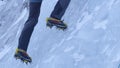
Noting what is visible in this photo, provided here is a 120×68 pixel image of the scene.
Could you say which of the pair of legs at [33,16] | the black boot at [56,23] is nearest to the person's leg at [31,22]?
the pair of legs at [33,16]

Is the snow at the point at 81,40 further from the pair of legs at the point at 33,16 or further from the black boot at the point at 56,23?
the pair of legs at the point at 33,16

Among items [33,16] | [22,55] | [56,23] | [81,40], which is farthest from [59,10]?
[22,55]

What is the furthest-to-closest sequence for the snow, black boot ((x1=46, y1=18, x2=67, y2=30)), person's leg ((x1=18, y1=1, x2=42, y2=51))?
1. black boot ((x1=46, y1=18, x2=67, y2=30))
2. person's leg ((x1=18, y1=1, x2=42, y2=51))
3. the snow

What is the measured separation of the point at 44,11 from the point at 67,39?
4.65 feet

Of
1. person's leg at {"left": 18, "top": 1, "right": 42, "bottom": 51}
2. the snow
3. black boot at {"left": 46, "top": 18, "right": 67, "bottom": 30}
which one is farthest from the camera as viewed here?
black boot at {"left": 46, "top": 18, "right": 67, "bottom": 30}

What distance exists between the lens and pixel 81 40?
18.6 ft

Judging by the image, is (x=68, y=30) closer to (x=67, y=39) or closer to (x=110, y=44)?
(x=67, y=39)

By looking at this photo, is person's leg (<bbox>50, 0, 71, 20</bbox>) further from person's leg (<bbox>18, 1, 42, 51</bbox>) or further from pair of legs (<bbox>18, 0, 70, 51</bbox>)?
person's leg (<bbox>18, 1, 42, 51</bbox>)

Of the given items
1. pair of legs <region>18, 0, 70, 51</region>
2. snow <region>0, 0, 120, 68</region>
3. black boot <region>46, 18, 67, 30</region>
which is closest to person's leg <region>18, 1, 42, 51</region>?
pair of legs <region>18, 0, 70, 51</region>

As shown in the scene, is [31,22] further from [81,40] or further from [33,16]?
[81,40]

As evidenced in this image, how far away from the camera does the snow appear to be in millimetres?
5238

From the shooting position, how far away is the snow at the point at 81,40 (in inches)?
206

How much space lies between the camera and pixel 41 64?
608 centimetres

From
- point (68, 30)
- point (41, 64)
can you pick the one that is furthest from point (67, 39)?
point (41, 64)
